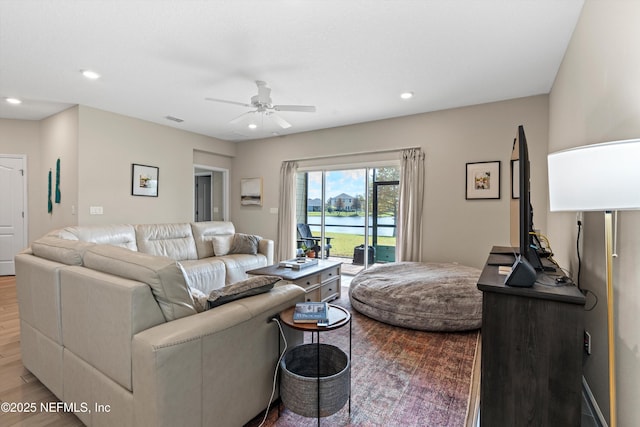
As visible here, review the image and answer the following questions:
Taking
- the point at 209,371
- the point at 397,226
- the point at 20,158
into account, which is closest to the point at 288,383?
the point at 209,371

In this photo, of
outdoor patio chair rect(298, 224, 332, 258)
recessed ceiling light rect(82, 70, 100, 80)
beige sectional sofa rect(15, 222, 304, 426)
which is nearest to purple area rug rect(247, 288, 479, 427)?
beige sectional sofa rect(15, 222, 304, 426)

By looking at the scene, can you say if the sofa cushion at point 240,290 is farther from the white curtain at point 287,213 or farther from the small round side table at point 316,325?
the white curtain at point 287,213

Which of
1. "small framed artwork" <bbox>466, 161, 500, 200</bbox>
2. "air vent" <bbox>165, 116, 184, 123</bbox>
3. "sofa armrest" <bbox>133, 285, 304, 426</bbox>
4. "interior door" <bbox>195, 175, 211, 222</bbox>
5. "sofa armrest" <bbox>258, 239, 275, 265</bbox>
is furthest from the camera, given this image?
"interior door" <bbox>195, 175, 211, 222</bbox>

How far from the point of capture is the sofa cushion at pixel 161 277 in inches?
58.6

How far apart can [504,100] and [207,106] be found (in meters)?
4.10

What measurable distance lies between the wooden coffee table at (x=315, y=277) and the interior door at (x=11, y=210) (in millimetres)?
4627

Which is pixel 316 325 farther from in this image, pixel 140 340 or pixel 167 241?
pixel 167 241

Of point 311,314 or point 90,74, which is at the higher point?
point 90,74

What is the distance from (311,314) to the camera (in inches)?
68.2

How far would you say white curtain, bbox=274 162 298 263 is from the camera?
5.99 meters

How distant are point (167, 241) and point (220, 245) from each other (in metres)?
0.76

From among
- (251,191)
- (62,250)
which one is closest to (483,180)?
(251,191)

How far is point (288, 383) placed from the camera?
1664 millimetres

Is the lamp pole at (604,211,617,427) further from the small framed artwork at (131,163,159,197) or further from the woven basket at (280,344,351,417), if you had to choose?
the small framed artwork at (131,163,159,197)
